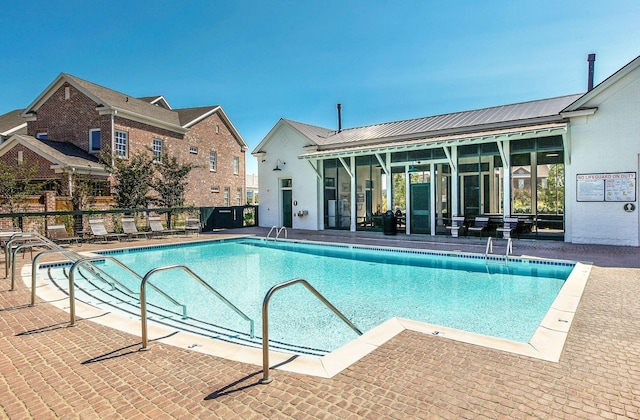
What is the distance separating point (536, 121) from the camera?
12555 mm

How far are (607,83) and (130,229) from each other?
17191 mm

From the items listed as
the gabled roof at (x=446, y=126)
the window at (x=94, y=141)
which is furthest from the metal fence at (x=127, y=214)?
the window at (x=94, y=141)

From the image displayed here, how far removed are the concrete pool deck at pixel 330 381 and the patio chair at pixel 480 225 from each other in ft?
28.5

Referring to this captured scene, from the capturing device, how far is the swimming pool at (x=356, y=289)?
5567mm

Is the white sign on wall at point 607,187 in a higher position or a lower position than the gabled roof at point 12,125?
lower

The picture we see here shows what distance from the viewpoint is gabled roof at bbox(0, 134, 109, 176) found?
58.2ft

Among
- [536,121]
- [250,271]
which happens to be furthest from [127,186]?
[536,121]

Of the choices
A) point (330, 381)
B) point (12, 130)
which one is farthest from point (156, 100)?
point (330, 381)

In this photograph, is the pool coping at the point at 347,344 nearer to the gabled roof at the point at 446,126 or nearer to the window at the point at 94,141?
the gabled roof at the point at 446,126

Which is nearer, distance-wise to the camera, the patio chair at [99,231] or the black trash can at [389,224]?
the patio chair at [99,231]

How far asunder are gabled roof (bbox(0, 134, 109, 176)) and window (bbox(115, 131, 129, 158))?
1.28 meters

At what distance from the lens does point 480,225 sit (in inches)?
510

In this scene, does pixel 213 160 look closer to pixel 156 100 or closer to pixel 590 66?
pixel 156 100

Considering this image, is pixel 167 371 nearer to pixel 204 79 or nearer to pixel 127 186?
pixel 127 186
